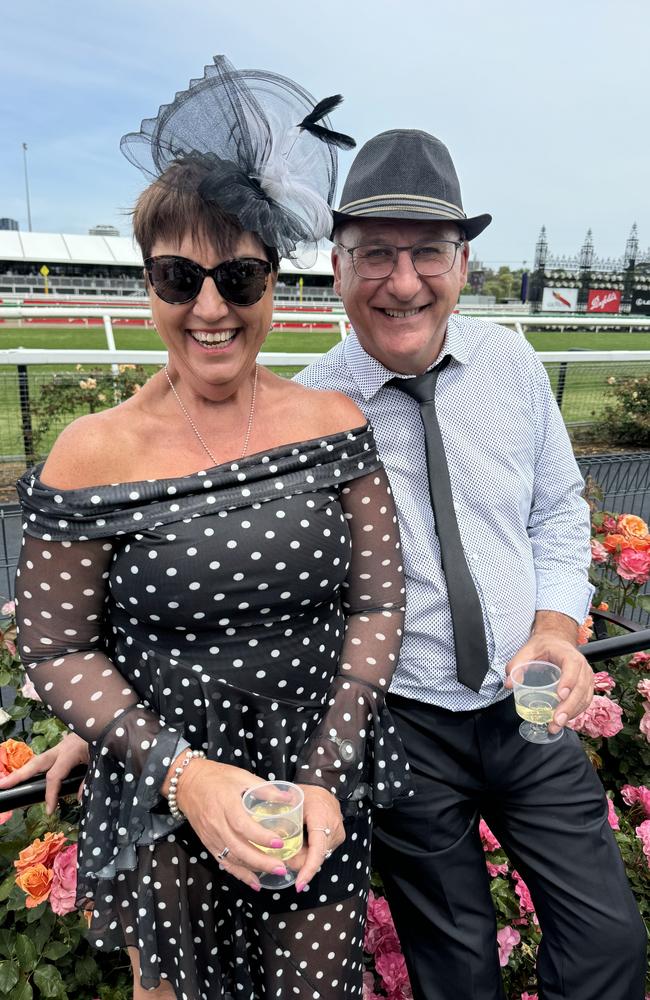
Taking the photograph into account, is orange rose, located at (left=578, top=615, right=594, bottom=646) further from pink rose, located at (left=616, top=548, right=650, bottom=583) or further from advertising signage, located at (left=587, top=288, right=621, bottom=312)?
advertising signage, located at (left=587, top=288, right=621, bottom=312)

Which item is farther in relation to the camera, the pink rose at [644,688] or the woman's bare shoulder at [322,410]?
the pink rose at [644,688]

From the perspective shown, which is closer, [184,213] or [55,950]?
[184,213]

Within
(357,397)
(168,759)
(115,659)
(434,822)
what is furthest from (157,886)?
(357,397)

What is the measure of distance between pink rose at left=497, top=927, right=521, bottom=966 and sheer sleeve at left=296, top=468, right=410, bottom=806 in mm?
749

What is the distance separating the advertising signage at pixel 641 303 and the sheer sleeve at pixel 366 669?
66.0 m

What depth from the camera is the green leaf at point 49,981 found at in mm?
1803

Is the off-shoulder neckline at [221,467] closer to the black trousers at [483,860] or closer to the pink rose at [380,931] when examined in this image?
the black trousers at [483,860]

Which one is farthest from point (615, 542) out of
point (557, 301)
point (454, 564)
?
point (557, 301)

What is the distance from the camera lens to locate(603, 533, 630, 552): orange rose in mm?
2986

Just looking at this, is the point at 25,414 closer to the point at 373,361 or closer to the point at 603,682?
the point at 373,361

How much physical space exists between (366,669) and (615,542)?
73.1 inches

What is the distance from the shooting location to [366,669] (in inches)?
61.6

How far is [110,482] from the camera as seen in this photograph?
1.37 metres

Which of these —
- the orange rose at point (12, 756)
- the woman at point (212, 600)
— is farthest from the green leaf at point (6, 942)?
the woman at point (212, 600)
